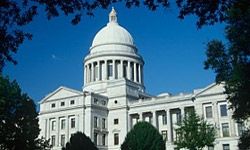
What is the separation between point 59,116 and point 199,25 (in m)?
73.3

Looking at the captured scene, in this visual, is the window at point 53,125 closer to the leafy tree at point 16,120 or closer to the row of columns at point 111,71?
the row of columns at point 111,71

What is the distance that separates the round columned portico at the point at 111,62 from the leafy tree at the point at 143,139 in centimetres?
3022

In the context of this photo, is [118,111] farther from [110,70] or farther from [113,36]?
[113,36]

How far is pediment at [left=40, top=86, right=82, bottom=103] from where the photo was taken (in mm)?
83562

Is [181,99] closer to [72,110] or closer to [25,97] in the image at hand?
[72,110]

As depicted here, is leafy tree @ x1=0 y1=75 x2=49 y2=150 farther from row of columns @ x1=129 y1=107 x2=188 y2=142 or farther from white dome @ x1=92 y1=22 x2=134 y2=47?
white dome @ x1=92 y1=22 x2=134 y2=47

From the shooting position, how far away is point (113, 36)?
102 meters

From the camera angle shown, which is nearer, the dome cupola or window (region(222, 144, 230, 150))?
window (region(222, 144, 230, 150))

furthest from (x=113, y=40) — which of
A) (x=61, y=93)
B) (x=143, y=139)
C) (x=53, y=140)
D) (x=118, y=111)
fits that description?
(x=143, y=139)

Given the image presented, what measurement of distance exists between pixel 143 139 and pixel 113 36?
4754cm

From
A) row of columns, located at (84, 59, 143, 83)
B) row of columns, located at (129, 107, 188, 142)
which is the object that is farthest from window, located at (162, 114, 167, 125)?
row of columns, located at (84, 59, 143, 83)

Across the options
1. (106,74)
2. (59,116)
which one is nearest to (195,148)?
(59,116)

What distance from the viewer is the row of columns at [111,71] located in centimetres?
9506

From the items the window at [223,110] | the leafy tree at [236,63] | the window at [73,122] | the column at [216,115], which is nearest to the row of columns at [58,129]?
the window at [73,122]
